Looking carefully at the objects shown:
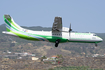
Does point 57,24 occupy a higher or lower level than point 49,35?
higher

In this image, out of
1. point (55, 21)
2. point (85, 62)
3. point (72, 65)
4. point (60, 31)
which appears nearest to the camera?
point (55, 21)

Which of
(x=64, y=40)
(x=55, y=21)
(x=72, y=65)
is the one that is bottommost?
(x=72, y=65)

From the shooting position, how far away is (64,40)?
48.0 m

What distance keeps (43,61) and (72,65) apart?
3326 cm

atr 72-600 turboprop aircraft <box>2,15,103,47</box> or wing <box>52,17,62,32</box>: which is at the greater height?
wing <box>52,17,62,32</box>

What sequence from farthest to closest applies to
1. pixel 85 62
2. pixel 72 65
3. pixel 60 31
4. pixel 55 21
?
pixel 85 62 → pixel 72 65 → pixel 60 31 → pixel 55 21

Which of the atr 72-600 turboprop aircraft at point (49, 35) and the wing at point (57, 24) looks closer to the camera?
the wing at point (57, 24)

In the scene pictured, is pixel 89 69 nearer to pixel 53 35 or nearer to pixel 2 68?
pixel 2 68

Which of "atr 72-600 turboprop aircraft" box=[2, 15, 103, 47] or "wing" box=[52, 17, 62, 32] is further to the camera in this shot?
"atr 72-600 turboprop aircraft" box=[2, 15, 103, 47]

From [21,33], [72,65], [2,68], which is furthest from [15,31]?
[72,65]

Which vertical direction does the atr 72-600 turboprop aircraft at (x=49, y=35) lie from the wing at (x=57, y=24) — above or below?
below

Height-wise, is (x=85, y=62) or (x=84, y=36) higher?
(x=84, y=36)

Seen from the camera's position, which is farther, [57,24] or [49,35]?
[49,35]

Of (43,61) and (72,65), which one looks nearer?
(72,65)
